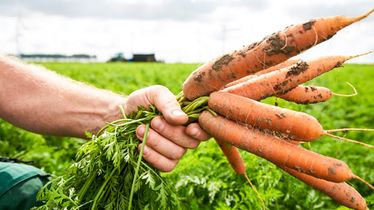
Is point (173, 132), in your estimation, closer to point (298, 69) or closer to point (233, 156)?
point (233, 156)

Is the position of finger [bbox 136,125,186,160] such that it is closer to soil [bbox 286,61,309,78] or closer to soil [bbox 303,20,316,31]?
soil [bbox 286,61,309,78]

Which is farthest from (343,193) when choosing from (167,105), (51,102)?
(51,102)

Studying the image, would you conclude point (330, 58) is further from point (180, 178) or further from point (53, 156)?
point (53, 156)

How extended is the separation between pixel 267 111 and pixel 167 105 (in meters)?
0.53

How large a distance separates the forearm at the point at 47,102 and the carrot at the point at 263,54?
85 centimetres

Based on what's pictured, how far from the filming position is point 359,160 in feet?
16.1

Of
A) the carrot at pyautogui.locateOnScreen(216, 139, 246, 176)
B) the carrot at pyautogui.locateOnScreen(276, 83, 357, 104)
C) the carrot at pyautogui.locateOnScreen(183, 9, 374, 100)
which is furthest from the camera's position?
the carrot at pyautogui.locateOnScreen(216, 139, 246, 176)

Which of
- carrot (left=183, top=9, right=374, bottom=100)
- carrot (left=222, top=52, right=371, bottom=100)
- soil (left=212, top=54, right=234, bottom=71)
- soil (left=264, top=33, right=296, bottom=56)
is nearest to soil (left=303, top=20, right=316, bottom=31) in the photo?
carrot (left=183, top=9, right=374, bottom=100)

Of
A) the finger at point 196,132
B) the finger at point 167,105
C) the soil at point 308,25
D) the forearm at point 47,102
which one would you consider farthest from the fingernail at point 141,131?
the soil at point 308,25

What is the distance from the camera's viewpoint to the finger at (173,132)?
2729 mm

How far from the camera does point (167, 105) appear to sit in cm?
269

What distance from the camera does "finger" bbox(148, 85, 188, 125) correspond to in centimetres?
262

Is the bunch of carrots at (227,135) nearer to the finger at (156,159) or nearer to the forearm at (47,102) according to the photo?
the finger at (156,159)

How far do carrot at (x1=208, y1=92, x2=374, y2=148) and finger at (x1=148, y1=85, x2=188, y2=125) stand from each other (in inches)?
8.0
